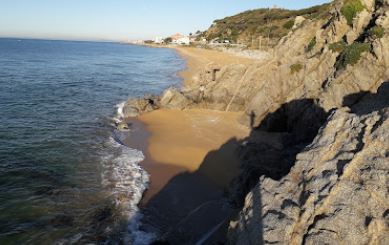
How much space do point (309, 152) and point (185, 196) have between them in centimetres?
772

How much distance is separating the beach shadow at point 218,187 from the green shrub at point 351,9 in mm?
6685

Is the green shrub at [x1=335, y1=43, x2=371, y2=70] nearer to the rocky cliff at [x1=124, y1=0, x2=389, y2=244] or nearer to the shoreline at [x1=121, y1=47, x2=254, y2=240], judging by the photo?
the rocky cliff at [x1=124, y1=0, x2=389, y2=244]

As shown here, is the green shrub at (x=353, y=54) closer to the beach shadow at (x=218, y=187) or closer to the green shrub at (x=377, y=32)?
the green shrub at (x=377, y=32)

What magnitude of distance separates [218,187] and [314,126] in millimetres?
5188

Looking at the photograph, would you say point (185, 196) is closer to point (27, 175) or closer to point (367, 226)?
point (27, 175)

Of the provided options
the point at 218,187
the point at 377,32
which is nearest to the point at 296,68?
the point at 377,32

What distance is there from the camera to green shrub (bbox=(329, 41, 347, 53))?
68.4ft

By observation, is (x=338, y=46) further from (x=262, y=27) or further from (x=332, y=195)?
(x=262, y=27)

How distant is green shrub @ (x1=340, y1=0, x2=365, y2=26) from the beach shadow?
6.68m

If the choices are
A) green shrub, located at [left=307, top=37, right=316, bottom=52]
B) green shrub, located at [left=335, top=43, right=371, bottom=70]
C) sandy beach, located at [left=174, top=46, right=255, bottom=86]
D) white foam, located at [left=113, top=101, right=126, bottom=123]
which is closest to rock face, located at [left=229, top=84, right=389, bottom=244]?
green shrub, located at [left=335, top=43, right=371, bottom=70]

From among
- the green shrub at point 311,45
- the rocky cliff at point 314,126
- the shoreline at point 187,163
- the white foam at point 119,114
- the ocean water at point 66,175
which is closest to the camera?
the rocky cliff at point 314,126

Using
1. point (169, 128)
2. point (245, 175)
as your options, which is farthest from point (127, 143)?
point (245, 175)

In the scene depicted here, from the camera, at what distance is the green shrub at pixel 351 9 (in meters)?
22.5

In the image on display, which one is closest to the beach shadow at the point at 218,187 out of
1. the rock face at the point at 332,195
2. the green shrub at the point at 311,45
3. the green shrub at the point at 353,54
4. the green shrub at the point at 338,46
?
the rock face at the point at 332,195
